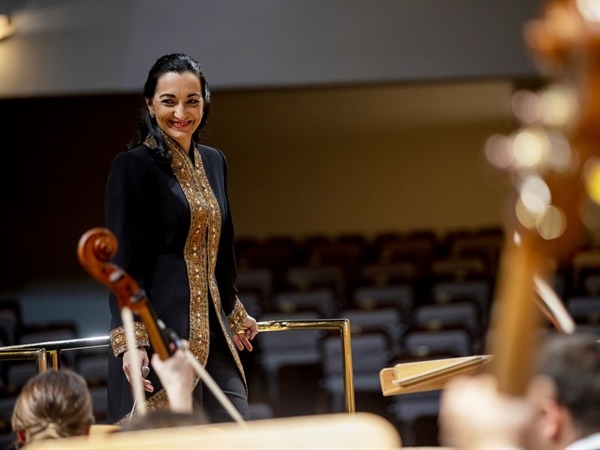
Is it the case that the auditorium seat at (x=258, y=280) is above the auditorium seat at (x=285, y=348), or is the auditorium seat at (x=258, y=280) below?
above

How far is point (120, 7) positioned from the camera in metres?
6.40

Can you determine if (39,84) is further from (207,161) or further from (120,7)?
(207,161)

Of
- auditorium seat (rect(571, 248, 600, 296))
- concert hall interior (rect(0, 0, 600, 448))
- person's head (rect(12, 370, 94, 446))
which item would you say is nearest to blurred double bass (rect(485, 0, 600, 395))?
person's head (rect(12, 370, 94, 446))

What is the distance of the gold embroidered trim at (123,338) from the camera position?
8.52ft

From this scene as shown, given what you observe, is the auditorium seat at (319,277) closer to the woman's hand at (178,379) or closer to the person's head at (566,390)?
the woman's hand at (178,379)

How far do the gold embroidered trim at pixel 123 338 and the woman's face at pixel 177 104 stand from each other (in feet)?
1.51

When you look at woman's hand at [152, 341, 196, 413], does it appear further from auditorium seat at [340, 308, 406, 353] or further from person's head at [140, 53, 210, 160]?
auditorium seat at [340, 308, 406, 353]

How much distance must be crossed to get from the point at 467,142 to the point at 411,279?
11.7 ft

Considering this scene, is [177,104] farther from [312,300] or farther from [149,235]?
[312,300]

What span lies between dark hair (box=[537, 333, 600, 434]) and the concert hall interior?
191cm

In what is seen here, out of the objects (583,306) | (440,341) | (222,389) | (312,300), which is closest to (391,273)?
(312,300)

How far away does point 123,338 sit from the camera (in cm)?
260

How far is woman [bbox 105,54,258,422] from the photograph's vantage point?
264cm

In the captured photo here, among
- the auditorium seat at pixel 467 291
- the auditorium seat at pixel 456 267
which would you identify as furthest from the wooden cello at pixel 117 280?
the auditorium seat at pixel 456 267
